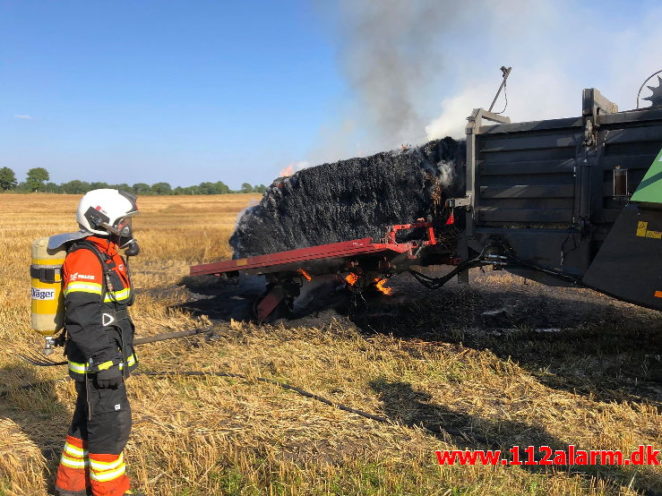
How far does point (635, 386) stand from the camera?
4.51m

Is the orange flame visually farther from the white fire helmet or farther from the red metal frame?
the white fire helmet

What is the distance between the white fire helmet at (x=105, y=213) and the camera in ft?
9.84

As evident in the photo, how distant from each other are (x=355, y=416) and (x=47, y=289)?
222cm

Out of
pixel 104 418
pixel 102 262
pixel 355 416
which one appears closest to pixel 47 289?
pixel 102 262

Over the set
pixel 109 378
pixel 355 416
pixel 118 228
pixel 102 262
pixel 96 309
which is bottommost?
pixel 355 416

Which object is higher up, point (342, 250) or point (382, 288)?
point (342, 250)

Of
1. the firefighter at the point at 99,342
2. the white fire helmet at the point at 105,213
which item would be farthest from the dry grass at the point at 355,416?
the white fire helmet at the point at 105,213

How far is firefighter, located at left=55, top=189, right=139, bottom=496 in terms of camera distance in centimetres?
283

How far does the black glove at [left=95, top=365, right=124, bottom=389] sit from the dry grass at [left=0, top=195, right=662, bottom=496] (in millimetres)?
737

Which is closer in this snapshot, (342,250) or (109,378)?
(109,378)

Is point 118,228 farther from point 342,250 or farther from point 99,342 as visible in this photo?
point 342,250

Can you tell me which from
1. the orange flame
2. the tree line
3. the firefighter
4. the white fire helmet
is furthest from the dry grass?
the tree line

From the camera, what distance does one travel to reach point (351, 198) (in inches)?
259

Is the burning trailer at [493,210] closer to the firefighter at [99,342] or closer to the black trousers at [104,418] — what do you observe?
the firefighter at [99,342]
